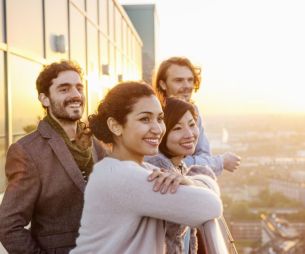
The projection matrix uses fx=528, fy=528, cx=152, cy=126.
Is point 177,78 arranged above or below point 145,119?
above

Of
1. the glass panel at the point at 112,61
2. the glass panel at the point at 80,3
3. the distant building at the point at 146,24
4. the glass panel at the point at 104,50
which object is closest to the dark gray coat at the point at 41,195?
the glass panel at the point at 80,3

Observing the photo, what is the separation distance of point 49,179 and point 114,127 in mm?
817

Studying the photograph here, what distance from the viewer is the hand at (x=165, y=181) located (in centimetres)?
148

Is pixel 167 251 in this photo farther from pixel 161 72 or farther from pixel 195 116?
pixel 161 72

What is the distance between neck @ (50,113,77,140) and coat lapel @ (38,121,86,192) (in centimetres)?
14

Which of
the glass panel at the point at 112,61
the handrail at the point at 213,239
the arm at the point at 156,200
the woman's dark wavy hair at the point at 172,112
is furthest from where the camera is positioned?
the glass panel at the point at 112,61

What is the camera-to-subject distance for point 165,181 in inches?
58.4

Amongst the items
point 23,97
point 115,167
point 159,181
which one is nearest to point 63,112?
point 115,167

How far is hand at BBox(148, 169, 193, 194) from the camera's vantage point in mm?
1482

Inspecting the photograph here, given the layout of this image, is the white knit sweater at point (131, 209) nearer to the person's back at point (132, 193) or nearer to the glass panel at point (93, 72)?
the person's back at point (132, 193)

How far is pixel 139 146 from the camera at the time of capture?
5.58ft

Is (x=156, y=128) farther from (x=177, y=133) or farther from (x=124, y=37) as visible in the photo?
(x=124, y=37)

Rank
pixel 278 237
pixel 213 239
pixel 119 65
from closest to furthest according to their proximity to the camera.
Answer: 1. pixel 213 239
2. pixel 119 65
3. pixel 278 237

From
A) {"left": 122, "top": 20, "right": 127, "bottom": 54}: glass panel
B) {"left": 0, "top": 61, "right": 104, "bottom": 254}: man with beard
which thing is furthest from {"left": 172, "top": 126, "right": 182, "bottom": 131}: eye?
{"left": 122, "top": 20, "right": 127, "bottom": 54}: glass panel
